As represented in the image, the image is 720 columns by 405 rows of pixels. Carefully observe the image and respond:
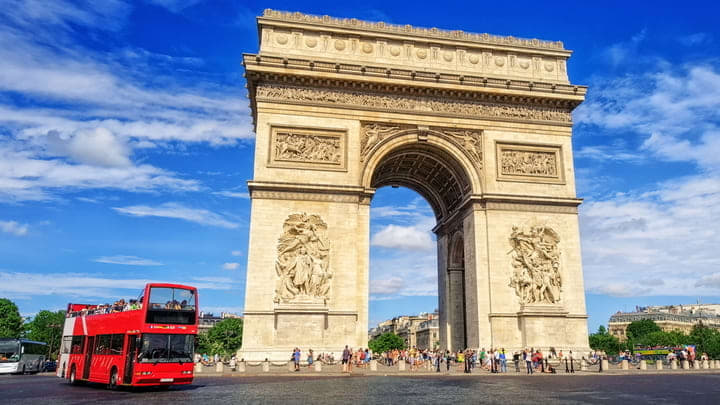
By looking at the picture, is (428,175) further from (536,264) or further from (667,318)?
(667,318)

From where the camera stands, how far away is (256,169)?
25484 millimetres

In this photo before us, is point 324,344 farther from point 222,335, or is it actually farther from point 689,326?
point 689,326

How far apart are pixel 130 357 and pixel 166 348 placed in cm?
95

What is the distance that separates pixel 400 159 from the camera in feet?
101

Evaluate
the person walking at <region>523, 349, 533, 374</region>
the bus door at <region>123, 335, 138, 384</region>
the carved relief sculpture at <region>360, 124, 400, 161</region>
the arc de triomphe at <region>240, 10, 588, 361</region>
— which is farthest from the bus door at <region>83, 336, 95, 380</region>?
the person walking at <region>523, 349, 533, 374</region>

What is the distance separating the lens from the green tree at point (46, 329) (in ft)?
217

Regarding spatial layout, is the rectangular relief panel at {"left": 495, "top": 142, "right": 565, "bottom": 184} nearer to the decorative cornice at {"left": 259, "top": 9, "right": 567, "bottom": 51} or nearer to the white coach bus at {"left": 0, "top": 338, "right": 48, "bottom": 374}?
the decorative cornice at {"left": 259, "top": 9, "right": 567, "bottom": 51}

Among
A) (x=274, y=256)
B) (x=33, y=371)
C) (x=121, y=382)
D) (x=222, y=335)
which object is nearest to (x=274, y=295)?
(x=274, y=256)

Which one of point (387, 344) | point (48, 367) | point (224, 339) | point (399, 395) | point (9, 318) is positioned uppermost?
point (9, 318)

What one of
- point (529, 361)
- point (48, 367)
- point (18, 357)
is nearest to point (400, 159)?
point (529, 361)

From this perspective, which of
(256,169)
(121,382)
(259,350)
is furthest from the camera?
(256,169)

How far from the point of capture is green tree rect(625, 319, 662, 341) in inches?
3644

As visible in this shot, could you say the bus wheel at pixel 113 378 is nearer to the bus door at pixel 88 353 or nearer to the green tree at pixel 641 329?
the bus door at pixel 88 353

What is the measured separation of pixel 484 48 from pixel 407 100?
537cm
